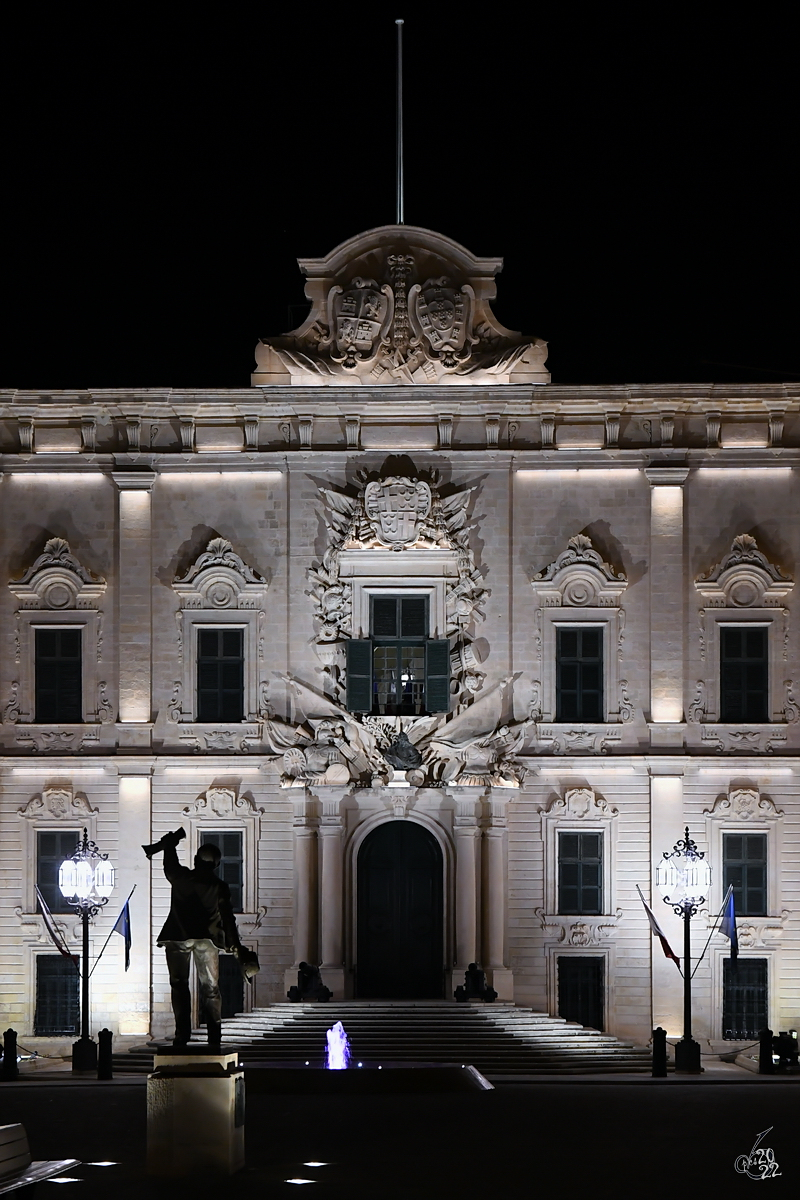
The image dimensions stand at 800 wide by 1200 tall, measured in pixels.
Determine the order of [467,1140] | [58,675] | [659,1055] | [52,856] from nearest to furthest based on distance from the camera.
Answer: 1. [467,1140]
2. [659,1055]
3. [52,856]
4. [58,675]

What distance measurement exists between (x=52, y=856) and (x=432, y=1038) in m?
8.77

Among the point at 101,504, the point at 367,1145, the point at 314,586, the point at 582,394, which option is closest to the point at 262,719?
the point at 314,586

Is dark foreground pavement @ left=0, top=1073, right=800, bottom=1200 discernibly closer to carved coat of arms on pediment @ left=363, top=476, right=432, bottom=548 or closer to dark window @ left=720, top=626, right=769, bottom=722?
dark window @ left=720, top=626, right=769, bottom=722

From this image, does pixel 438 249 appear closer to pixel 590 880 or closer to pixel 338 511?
pixel 338 511

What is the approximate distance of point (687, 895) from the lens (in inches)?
1249

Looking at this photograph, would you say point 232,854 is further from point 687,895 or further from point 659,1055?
point 659,1055

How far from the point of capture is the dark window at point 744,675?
35.3 meters

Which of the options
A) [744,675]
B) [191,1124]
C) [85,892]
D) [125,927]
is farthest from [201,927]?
[744,675]

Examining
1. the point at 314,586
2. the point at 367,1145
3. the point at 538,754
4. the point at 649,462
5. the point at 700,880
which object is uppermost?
the point at 649,462

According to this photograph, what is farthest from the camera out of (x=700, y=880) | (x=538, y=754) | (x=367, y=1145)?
(x=538, y=754)

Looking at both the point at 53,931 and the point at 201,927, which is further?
the point at 53,931

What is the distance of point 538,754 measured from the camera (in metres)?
35.0

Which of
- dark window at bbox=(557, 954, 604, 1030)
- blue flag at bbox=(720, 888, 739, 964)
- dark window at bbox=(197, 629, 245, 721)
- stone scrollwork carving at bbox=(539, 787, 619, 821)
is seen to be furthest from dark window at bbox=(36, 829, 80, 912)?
blue flag at bbox=(720, 888, 739, 964)

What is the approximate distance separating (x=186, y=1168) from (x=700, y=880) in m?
15.6
